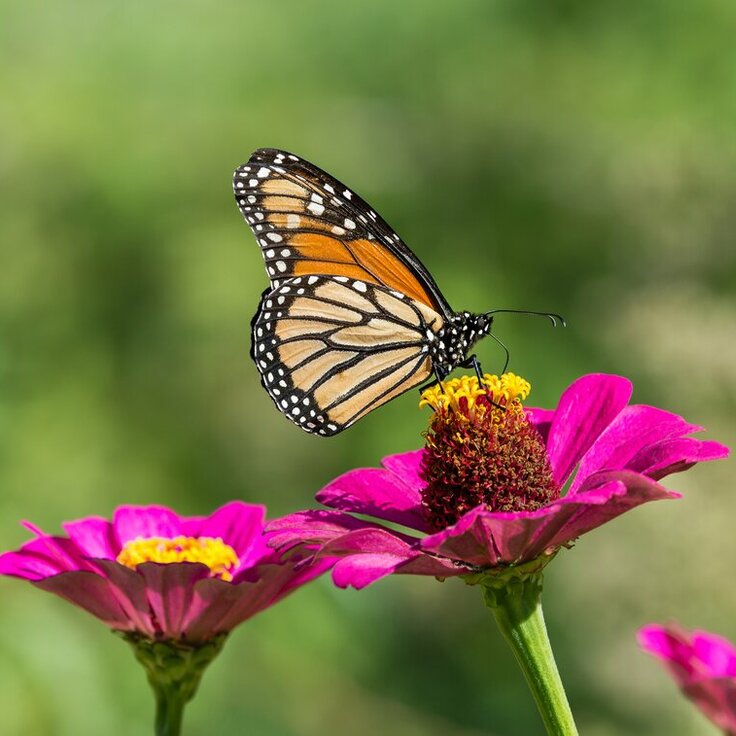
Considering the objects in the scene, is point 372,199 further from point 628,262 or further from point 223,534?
point 223,534

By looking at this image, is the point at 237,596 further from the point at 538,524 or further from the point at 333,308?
the point at 333,308

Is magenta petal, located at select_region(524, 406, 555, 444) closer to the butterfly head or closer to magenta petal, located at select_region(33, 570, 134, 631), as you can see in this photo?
the butterfly head

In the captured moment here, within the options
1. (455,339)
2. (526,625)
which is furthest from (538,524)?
(455,339)

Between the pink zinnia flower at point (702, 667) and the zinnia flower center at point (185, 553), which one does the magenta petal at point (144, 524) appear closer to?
the zinnia flower center at point (185, 553)

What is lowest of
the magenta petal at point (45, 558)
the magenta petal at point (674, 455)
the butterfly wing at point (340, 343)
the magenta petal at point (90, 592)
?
the magenta petal at point (90, 592)

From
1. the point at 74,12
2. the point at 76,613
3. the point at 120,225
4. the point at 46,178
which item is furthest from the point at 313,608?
the point at 74,12

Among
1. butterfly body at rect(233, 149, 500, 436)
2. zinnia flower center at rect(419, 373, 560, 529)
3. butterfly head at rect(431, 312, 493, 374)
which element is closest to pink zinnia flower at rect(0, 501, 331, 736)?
zinnia flower center at rect(419, 373, 560, 529)

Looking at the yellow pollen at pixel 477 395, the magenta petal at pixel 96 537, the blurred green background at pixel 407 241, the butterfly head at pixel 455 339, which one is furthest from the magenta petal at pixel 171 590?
the blurred green background at pixel 407 241

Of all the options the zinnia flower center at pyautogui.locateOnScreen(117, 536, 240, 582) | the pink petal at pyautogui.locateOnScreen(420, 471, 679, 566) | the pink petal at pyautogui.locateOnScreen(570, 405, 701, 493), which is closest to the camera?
the pink petal at pyautogui.locateOnScreen(420, 471, 679, 566)
